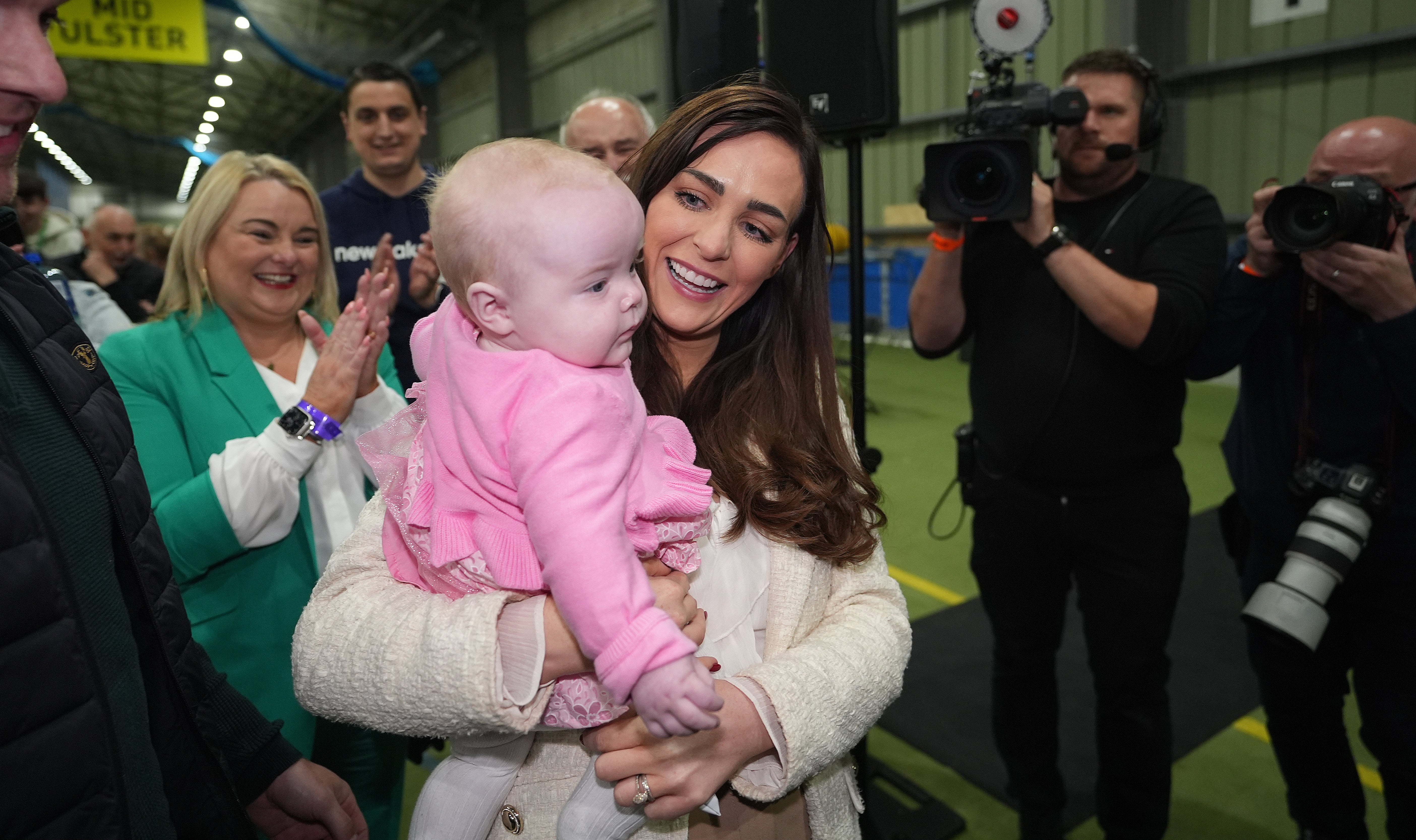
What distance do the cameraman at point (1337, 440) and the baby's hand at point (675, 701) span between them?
172cm

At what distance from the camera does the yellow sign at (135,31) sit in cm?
674

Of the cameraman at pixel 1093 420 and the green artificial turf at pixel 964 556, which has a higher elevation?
the cameraman at pixel 1093 420

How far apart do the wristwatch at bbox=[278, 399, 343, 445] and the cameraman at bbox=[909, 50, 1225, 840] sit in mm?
1437

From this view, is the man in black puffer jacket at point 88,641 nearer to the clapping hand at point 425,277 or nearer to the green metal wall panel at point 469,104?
the clapping hand at point 425,277

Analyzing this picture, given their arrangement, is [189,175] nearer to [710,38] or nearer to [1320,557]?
[710,38]

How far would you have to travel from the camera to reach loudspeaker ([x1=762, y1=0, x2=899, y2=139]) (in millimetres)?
1783

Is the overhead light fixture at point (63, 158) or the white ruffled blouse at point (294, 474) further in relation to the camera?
the overhead light fixture at point (63, 158)

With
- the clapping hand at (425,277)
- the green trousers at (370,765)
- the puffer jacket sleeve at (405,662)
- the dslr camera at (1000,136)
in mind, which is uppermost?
the dslr camera at (1000,136)

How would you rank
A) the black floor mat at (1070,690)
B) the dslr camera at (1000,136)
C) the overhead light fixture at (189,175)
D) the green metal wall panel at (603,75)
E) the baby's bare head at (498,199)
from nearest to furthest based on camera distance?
the baby's bare head at (498,199) < the dslr camera at (1000,136) < the black floor mat at (1070,690) < the green metal wall panel at (603,75) < the overhead light fixture at (189,175)

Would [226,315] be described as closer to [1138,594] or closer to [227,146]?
[1138,594]

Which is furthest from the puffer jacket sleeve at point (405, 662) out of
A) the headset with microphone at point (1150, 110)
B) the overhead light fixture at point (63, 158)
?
the overhead light fixture at point (63, 158)

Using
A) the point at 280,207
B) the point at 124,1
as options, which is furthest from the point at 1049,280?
the point at 124,1

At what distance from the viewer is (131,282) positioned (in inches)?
191

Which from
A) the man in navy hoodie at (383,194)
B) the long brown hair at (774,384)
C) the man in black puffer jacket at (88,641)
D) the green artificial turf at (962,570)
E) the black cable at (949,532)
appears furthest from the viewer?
the black cable at (949,532)
